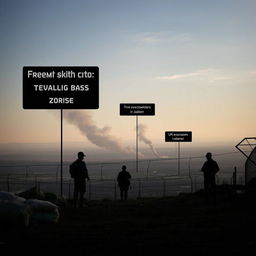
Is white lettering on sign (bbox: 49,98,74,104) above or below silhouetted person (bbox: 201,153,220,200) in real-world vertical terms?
above

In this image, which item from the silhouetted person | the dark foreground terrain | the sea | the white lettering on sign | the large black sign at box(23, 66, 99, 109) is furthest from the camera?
the sea

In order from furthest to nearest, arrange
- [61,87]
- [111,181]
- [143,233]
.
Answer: [111,181] → [61,87] → [143,233]

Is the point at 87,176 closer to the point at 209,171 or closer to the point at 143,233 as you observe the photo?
the point at 209,171

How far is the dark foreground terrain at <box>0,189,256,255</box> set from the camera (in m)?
8.24

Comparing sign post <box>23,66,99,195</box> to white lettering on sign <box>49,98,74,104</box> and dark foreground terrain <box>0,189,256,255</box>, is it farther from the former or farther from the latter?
dark foreground terrain <box>0,189,256,255</box>

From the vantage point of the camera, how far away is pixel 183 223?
11.5 metres

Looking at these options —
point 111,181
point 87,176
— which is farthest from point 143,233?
point 111,181

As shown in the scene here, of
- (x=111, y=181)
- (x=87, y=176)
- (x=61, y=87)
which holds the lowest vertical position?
(x=111, y=181)

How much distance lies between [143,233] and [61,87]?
930 cm

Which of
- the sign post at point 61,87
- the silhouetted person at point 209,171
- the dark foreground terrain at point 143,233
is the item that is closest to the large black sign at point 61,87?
the sign post at point 61,87

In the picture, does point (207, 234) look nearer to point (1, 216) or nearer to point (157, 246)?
point (157, 246)

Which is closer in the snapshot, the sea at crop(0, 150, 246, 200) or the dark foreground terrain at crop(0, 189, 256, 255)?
the dark foreground terrain at crop(0, 189, 256, 255)

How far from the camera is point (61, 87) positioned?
59.4ft

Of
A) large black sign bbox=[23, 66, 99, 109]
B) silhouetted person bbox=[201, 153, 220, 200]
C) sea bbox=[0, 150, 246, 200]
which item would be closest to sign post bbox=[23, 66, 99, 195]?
large black sign bbox=[23, 66, 99, 109]
